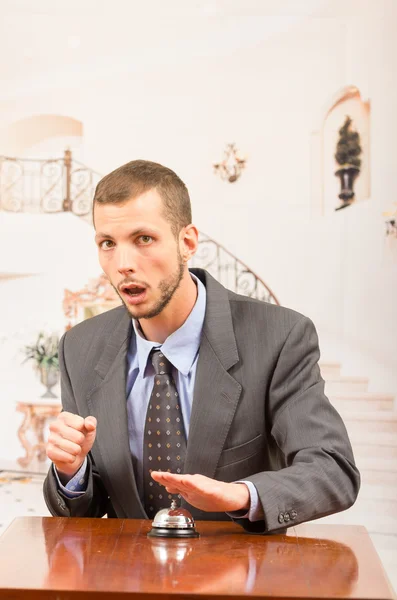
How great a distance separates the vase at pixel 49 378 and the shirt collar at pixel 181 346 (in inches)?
166

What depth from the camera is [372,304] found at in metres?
5.53

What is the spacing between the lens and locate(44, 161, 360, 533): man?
1739 millimetres

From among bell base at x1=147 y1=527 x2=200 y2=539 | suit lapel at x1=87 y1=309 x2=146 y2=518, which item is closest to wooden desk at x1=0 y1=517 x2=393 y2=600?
bell base at x1=147 y1=527 x2=200 y2=539

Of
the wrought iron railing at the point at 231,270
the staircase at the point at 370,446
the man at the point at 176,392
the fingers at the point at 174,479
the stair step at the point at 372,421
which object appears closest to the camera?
the fingers at the point at 174,479

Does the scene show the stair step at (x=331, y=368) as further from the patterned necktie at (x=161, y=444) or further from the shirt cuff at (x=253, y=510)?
the shirt cuff at (x=253, y=510)

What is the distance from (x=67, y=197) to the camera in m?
6.45

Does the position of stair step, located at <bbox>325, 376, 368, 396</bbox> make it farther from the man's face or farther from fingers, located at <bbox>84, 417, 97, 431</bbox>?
fingers, located at <bbox>84, 417, 97, 431</bbox>

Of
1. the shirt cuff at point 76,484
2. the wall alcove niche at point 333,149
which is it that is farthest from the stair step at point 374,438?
the shirt cuff at point 76,484

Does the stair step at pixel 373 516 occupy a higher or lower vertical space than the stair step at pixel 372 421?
lower

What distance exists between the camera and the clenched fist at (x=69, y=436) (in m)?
1.61

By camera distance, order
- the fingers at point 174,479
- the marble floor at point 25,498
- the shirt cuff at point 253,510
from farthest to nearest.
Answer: the marble floor at point 25,498 → the shirt cuff at point 253,510 → the fingers at point 174,479

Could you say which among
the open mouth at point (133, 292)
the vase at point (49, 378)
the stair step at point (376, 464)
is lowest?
the stair step at point (376, 464)

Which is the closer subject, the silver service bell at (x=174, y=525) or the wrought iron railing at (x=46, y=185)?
the silver service bell at (x=174, y=525)

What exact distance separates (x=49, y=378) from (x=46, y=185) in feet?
4.83
